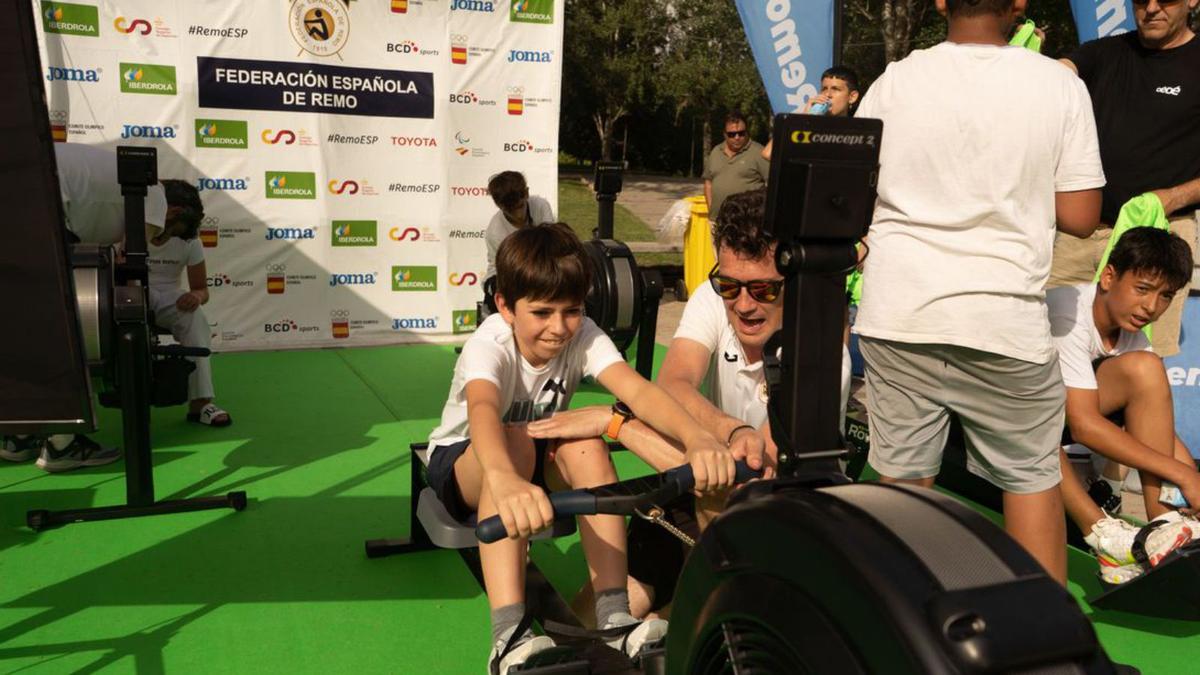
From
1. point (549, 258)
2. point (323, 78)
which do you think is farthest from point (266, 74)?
point (549, 258)

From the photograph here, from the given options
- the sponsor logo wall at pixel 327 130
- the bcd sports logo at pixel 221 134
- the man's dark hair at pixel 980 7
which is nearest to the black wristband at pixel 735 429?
the man's dark hair at pixel 980 7

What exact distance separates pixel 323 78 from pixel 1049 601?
22.4 ft

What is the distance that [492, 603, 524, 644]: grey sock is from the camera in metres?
2.43

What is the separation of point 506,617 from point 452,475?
482 millimetres

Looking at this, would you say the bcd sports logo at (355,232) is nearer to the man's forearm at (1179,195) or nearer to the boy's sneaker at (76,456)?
the boy's sneaker at (76,456)

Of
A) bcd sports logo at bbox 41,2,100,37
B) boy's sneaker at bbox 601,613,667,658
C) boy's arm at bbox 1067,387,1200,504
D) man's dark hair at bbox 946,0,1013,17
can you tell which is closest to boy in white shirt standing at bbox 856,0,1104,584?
man's dark hair at bbox 946,0,1013,17

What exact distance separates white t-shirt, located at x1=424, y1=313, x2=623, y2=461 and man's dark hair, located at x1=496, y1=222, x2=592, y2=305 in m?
0.13

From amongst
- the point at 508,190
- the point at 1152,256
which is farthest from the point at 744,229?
the point at 508,190

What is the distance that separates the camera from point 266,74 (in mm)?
7078

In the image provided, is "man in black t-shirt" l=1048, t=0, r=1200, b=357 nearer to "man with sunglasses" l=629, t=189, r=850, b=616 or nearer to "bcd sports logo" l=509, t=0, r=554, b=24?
"man with sunglasses" l=629, t=189, r=850, b=616

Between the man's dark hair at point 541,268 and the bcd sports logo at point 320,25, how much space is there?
5051 mm

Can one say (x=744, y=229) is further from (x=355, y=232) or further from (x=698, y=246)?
(x=698, y=246)

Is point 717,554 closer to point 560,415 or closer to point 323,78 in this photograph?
point 560,415

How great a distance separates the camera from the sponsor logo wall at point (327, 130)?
22.2ft
